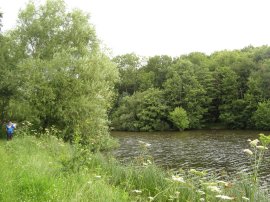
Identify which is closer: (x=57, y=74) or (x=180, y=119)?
(x=57, y=74)

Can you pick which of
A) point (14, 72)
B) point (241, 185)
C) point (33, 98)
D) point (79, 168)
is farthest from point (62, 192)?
point (14, 72)

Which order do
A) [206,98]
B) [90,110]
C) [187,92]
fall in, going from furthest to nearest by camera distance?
[206,98], [187,92], [90,110]

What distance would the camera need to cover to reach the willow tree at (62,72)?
22750mm

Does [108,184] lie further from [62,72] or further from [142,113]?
[142,113]

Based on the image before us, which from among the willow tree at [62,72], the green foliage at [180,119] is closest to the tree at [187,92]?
the green foliage at [180,119]

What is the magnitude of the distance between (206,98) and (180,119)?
9553 mm

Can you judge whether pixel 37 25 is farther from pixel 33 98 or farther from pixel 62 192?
pixel 62 192

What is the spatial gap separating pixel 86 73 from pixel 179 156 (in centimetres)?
1122

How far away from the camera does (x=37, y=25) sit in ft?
81.0

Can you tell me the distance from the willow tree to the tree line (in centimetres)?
3337

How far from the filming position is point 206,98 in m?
63.5

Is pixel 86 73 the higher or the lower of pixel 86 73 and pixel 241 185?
the higher

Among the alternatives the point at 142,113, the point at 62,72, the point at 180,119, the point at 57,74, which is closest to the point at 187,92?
the point at 180,119

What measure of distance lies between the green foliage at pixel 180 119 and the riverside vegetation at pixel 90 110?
0.63 feet
